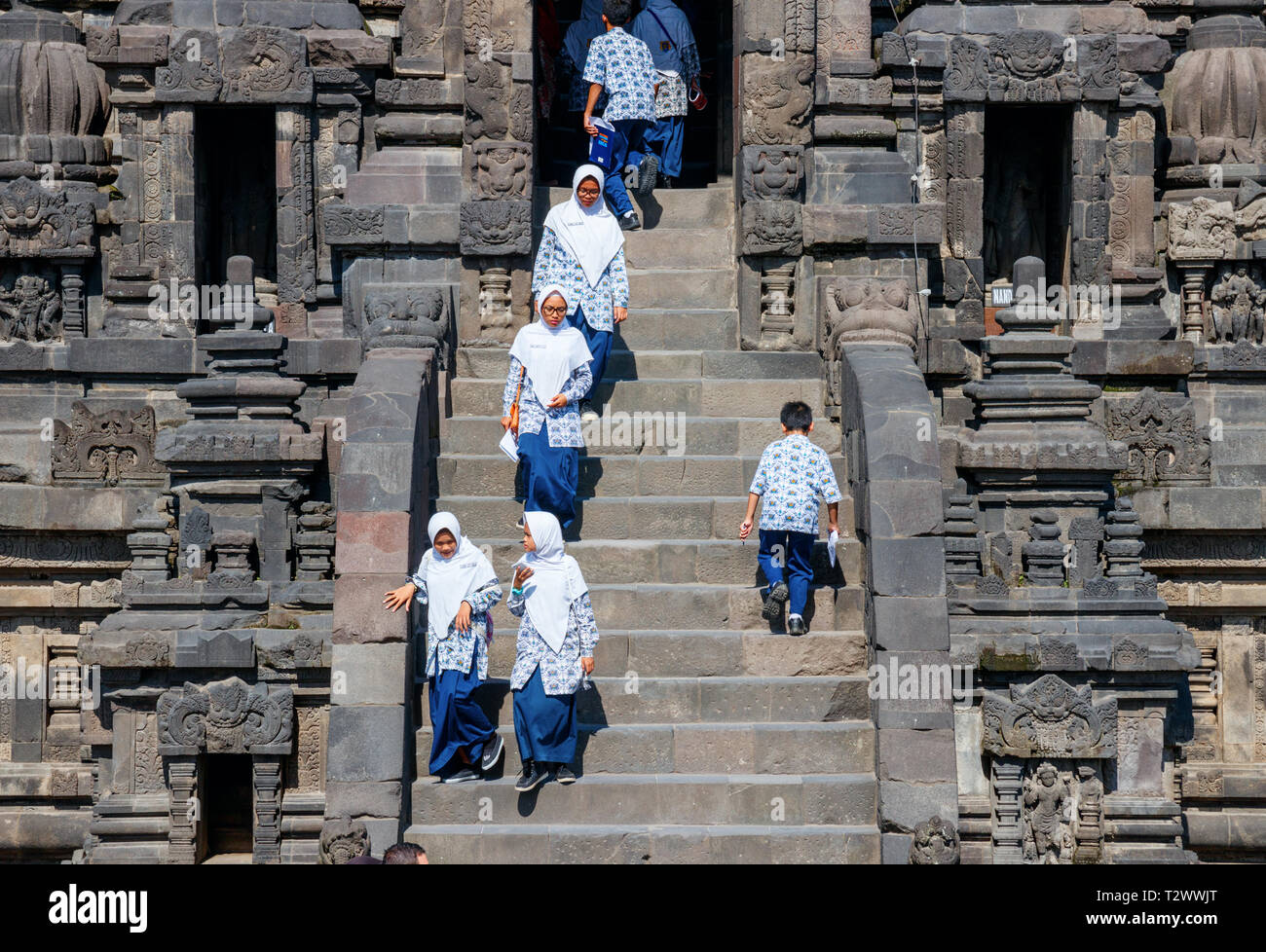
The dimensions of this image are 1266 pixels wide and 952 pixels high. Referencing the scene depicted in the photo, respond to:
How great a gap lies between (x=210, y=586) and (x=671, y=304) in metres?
4.47

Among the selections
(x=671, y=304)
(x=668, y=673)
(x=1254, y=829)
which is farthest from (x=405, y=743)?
(x=1254, y=829)

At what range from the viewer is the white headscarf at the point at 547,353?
13.0m

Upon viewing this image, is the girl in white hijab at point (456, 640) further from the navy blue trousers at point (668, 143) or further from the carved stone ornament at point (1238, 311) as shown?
the carved stone ornament at point (1238, 311)

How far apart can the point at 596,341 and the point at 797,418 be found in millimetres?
2069

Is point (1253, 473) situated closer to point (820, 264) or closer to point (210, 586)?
point (820, 264)

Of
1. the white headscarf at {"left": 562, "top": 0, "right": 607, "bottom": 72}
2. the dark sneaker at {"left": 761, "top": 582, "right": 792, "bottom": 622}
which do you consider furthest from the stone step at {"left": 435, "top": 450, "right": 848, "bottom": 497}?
the white headscarf at {"left": 562, "top": 0, "right": 607, "bottom": 72}

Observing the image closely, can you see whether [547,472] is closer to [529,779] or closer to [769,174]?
[529,779]

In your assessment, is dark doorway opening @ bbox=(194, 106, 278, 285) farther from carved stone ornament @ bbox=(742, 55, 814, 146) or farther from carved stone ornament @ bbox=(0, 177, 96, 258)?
carved stone ornament @ bbox=(742, 55, 814, 146)

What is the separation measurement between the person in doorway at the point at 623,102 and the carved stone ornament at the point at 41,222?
468 centimetres

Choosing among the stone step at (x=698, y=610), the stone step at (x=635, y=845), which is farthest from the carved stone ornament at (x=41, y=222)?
the stone step at (x=635, y=845)

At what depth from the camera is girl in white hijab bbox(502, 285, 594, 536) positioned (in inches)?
508

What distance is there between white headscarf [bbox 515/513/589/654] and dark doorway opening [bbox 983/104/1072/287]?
6.69m

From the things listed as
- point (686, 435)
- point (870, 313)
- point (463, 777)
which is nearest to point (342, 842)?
point (463, 777)

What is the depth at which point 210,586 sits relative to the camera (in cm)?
1345
